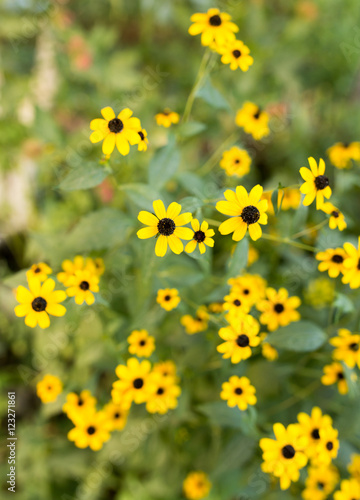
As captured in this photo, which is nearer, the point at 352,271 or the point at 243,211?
the point at 243,211

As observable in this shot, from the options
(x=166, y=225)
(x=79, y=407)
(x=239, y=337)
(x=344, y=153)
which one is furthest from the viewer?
(x=344, y=153)

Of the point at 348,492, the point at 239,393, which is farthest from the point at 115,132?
the point at 348,492

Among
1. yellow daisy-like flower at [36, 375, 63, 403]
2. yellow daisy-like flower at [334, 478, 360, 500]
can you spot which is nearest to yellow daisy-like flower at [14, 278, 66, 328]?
yellow daisy-like flower at [36, 375, 63, 403]

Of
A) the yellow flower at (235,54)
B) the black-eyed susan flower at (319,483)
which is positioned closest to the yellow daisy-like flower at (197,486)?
the black-eyed susan flower at (319,483)

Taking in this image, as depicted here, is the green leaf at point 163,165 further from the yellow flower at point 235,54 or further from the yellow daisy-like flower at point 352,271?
the yellow daisy-like flower at point 352,271

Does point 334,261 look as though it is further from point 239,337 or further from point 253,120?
point 253,120

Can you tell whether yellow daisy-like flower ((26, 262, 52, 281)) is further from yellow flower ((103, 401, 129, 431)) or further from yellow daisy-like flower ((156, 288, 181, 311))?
yellow flower ((103, 401, 129, 431))
